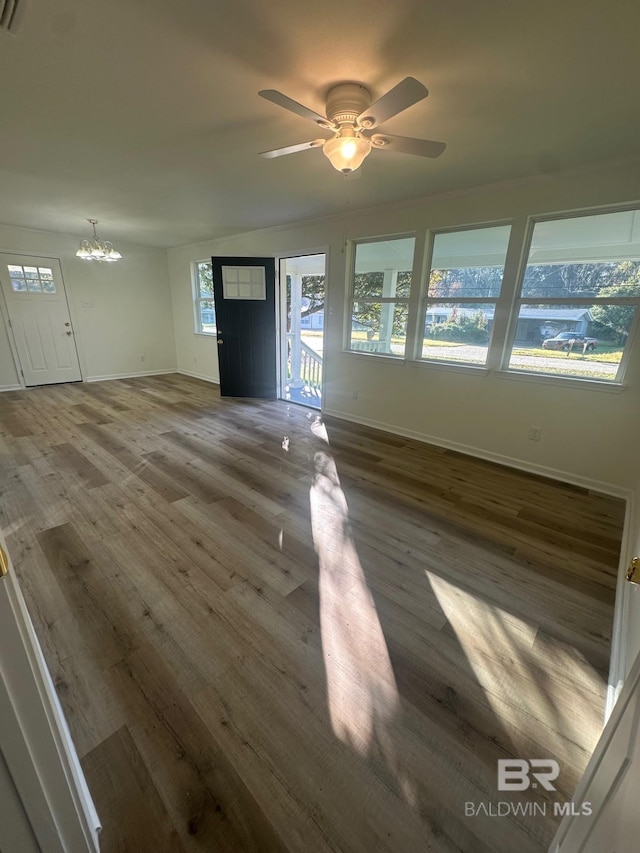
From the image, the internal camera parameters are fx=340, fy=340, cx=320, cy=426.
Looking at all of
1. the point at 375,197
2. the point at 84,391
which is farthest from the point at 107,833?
the point at 84,391

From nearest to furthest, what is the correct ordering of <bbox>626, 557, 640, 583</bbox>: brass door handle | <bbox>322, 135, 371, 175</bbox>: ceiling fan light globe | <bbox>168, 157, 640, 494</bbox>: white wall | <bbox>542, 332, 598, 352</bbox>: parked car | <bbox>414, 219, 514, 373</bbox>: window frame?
<bbox>626, 557, 640, 583</bbox>: brass door handle → <bbox>322, 135, 371, 175</bbox>: ceiling fan light globe → <bbox>168, 157, 640, 494</bbox>: white wall → <bbox>542, 332, 598, 352</bbox>: parked car → <bbox>414, 219, 514, 373</bbox>: window frame

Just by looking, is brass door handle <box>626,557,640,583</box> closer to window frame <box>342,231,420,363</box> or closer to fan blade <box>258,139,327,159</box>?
fan blade <box>258,139,327,159</box>

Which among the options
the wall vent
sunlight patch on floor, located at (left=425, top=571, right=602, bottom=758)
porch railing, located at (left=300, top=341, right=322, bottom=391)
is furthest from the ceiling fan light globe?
porch railing, located at (left=300, top=341, right=322, bottom=391)

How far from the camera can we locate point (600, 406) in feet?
9.13

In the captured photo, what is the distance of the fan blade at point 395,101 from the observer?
1.35 meters

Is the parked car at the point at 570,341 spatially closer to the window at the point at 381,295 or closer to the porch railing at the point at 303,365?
the window at the point at 381,295

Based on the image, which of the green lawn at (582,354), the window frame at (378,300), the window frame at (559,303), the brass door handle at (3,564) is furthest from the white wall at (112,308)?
the brass door handle at (3,564)

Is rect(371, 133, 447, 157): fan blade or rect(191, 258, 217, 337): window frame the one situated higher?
rect(371, 133, 447, 157): fan blade

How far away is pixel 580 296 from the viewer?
277 centimetres

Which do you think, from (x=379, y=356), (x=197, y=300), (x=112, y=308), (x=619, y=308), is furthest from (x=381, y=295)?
(x=112, y=308)

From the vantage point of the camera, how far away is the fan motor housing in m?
1.74

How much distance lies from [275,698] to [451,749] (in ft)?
2.09

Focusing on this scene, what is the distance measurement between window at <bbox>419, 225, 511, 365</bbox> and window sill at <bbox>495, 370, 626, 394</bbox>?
1.01ft

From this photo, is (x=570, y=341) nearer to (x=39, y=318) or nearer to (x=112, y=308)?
(x=112, y=308)
